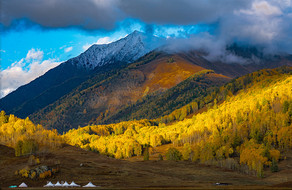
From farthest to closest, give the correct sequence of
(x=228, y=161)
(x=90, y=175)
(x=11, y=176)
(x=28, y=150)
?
(x=228, y=161)
(x=28, y=150)
(x=90, y=175)
(x=11, y=176)

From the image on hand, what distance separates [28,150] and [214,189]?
121348 millimetres

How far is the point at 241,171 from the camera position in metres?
171

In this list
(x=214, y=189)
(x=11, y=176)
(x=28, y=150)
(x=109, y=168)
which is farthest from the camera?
(x=28, y=150)

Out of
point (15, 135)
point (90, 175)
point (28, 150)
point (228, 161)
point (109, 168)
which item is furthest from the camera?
point (15, 135)

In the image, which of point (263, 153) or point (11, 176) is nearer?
point (11, 176)

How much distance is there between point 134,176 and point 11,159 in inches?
2432

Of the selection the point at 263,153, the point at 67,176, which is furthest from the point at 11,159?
the point at 263,153

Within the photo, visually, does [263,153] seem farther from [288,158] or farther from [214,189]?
[214,189]

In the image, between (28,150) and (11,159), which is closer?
(11,159)

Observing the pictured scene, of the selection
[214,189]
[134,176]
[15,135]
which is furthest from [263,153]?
[15,135]

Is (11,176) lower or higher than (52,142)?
lower

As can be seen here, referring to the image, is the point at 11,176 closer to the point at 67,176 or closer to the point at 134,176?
the point at 67,176

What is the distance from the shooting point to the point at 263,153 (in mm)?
177375

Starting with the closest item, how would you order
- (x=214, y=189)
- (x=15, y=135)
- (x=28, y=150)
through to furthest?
(x=214, y=189), (x=28, y=150), (x=15, y=135)
